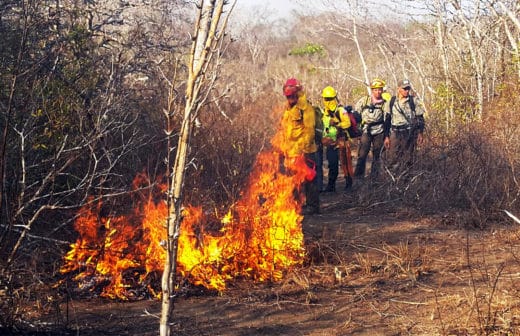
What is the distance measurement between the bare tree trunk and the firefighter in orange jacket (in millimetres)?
6423

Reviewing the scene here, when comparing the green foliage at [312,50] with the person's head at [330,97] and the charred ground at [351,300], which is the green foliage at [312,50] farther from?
the charred ground at [351,300]

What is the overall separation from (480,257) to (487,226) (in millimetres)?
1497

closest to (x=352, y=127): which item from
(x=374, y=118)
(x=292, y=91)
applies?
(x=374, y=118)

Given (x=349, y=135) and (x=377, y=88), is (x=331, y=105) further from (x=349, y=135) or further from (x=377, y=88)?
(x=377, y=88)

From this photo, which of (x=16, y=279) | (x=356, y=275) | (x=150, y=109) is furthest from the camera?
(x=150, y=109)

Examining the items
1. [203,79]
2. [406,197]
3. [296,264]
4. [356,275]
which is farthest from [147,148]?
[203,79]

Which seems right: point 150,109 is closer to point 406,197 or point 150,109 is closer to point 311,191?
point 311,191

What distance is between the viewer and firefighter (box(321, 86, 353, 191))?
11.4 metres

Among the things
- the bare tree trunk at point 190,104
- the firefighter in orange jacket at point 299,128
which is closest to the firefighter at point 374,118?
the firefighter in orange jacket at point 299,128

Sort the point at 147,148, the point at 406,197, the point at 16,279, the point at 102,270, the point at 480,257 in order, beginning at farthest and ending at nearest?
the point at 406,197
the point at 147,148
the point at 480,257
the point at 102,270
the point at 16,279

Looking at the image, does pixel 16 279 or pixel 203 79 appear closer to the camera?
pixel 203 79

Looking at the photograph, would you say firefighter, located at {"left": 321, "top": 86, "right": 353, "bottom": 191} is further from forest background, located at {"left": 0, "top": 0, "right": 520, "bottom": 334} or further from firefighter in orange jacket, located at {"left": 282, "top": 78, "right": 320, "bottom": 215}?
firefighter in orange jacket, located at {"left": 282, "top": 78, "right": 320, "bottom": 215}

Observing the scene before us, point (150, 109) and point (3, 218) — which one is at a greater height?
point (150, 109)

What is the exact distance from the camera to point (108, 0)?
35.4 feet
